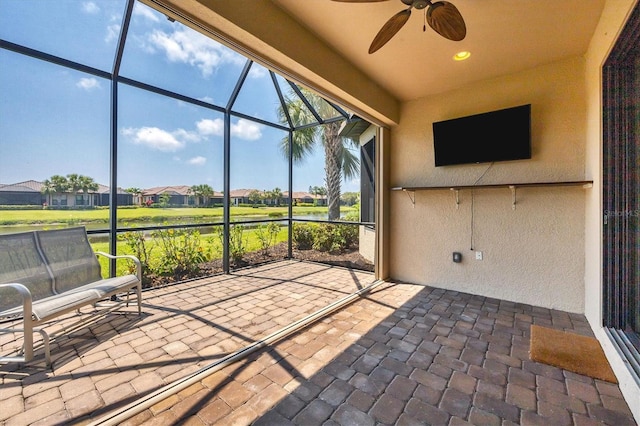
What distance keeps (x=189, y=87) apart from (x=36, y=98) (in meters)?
1.62

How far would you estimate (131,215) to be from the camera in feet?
11.5

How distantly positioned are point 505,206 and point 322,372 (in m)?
2.95

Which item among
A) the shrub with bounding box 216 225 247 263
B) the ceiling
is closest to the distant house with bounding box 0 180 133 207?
the shrub with bounding box 216 225 247 263

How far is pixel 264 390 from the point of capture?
5.82ft

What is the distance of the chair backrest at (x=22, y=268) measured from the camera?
221cm

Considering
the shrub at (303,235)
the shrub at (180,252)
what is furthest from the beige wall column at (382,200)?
the shrub at (180,252)

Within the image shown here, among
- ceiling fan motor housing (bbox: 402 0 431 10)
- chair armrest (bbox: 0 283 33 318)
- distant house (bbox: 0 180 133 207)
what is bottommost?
chair armrest (bbox: 0 283 33 318)

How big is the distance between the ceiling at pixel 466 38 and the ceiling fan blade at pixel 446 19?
15.2 inches

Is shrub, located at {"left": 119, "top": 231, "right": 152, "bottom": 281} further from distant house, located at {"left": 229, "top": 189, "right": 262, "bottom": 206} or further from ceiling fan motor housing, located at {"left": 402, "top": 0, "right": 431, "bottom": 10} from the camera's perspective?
ceiling fan motor housing, located at {"left": 402, "top": 0, "right": 431, "bottom": 10}

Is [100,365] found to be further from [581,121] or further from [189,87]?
[581,121]

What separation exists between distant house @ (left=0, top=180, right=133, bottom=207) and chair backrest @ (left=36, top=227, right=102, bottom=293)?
14.8 inches

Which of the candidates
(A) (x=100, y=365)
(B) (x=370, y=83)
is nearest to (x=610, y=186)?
(B) (x=370, y=83)

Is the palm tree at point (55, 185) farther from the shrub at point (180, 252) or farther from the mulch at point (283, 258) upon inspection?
the mulch at point (283, 258)

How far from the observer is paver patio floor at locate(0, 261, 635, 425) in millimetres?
1588
